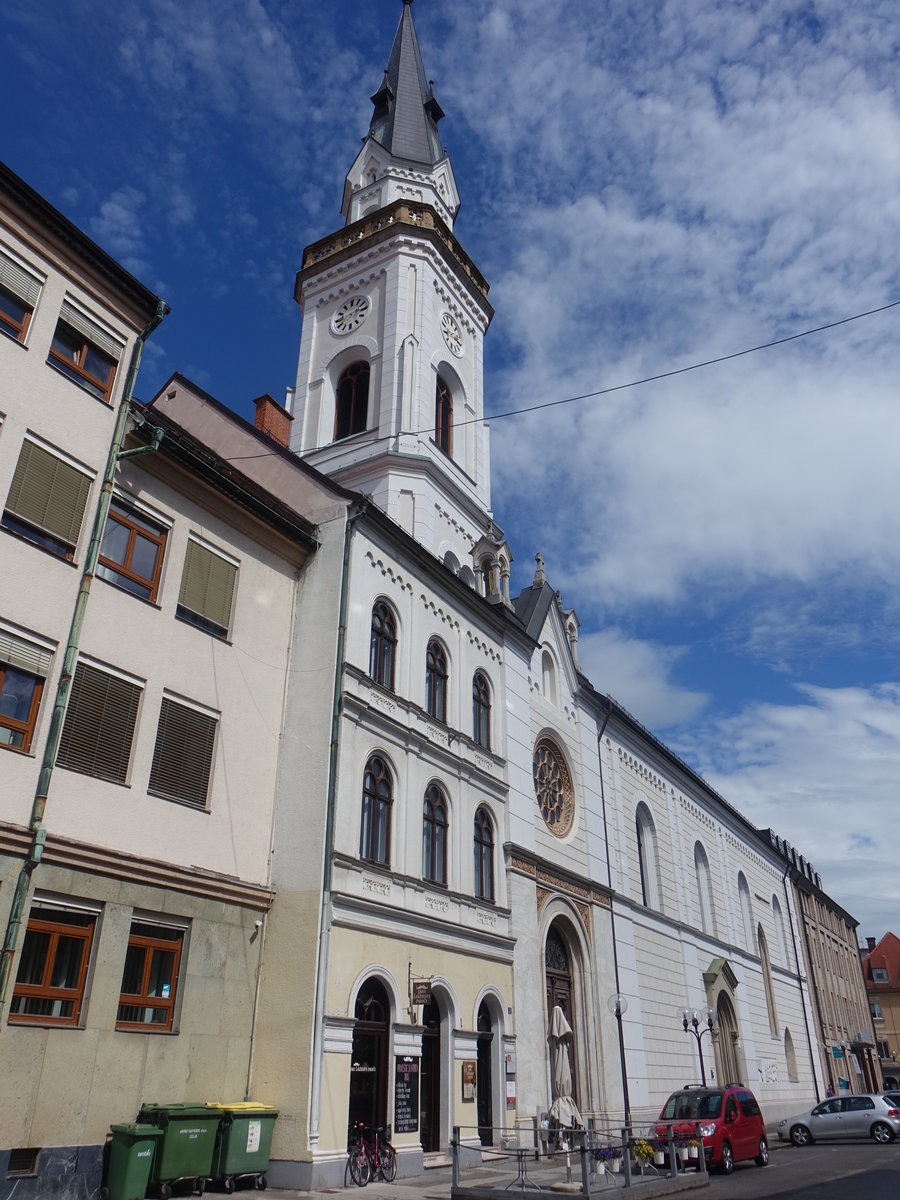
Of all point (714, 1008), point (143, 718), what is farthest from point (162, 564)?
point (714, 1008)

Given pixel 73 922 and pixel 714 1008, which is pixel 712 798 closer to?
pixel 714 1008

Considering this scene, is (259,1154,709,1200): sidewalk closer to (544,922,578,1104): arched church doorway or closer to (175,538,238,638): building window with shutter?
(544,922,578,1104): arched church doorway

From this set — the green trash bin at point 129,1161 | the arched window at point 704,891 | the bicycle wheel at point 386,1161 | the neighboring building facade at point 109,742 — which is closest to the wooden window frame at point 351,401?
the neighboring building facade at point 109,742

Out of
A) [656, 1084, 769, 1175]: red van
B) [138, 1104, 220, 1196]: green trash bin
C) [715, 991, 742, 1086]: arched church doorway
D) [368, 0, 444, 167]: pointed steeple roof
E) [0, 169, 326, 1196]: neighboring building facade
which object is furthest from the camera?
[715, 991, 742, 1086]: arched church doorway

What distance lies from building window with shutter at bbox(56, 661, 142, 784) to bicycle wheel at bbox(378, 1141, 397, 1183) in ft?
26.4

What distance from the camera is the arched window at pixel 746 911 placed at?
157 ft

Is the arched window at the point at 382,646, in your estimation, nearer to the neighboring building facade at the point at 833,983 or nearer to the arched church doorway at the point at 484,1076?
the arched church doorway at the point at 484,1076

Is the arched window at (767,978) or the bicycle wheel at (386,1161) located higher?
the arched window at (767,978)

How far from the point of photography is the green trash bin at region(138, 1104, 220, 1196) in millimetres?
13883

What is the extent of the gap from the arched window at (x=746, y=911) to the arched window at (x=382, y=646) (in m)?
33.6

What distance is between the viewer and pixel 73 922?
46.4 ft

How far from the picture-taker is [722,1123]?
69.2 ft

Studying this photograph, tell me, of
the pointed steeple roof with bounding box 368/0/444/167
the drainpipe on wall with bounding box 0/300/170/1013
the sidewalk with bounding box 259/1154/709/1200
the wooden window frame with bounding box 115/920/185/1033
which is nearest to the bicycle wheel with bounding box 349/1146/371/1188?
the sidewalk with bounding box 259/1154/709/1200

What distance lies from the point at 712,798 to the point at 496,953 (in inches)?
1031
